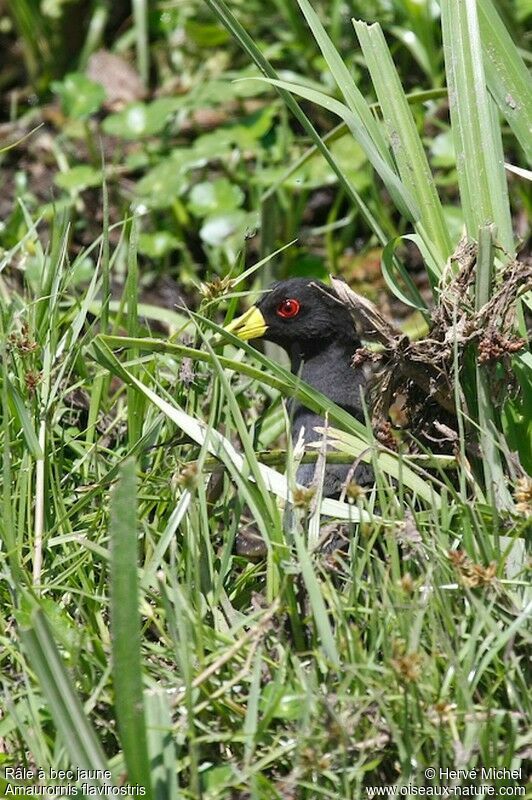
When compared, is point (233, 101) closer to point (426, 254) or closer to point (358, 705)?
point (426, 254)

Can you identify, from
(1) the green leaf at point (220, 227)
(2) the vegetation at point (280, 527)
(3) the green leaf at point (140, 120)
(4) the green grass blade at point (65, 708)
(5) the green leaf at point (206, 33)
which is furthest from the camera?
(5) the green leaf at point (206, 33)

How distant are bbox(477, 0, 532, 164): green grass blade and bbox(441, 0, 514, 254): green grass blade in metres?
0.06

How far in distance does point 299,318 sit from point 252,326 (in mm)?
133

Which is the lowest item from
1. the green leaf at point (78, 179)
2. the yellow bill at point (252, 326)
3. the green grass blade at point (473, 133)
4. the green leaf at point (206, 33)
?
the yellow bill at point (252, 326)

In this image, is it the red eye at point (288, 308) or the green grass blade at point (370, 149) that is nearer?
the green grass blade at point (370, 149)

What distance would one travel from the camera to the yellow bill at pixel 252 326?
3500mm

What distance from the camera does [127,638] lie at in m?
1.95

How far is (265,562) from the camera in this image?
2.62m

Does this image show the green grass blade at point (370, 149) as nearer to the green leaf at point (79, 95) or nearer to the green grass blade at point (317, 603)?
the green grass blade at point (317, 603)

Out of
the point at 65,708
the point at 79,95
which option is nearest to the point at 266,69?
the point at 65,708

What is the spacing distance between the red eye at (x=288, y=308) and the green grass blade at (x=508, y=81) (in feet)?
→ 2.79

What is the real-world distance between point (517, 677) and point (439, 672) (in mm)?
133

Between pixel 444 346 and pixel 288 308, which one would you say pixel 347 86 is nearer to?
pixel 444 346

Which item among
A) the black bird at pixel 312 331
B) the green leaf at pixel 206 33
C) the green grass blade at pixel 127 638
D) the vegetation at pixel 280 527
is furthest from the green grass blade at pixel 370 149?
the green leaf at pixel 206 33
